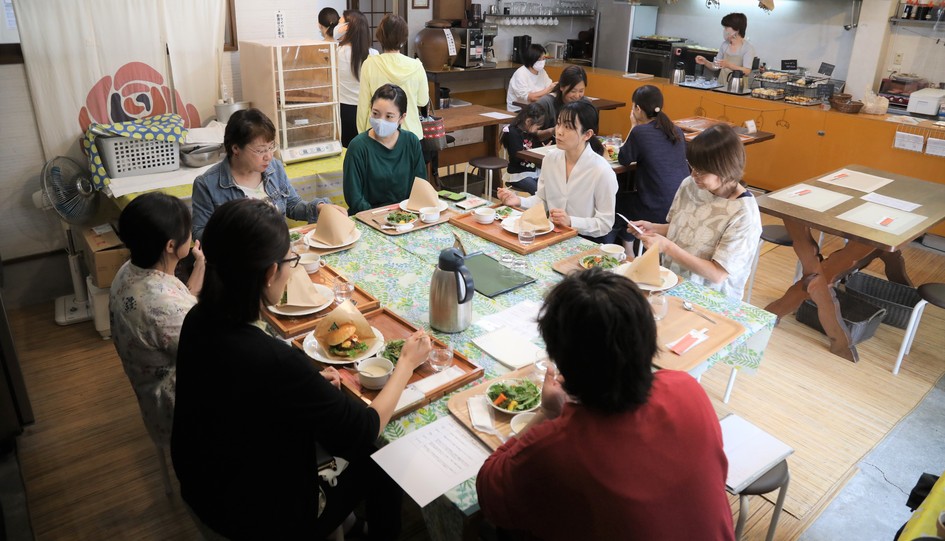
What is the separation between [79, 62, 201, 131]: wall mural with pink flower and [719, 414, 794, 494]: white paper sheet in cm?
402

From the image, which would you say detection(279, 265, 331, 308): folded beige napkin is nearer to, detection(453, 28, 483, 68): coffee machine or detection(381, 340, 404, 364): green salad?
detection(381, 340, 404, 364): green salad

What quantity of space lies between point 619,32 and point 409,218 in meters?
6.77

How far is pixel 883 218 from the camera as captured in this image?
3.67m

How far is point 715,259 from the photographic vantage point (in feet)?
9.29

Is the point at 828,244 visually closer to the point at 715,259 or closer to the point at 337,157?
the point at 715,259

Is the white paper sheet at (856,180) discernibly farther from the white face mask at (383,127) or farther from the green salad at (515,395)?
the green salad at (515,395)

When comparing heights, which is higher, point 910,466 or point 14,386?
point 14,386

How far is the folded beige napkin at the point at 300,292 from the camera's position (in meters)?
2.31

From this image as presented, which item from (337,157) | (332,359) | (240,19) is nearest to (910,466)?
(332,359)

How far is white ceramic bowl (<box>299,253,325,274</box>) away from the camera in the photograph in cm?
259

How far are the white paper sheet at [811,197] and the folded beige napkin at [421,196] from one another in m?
2.21

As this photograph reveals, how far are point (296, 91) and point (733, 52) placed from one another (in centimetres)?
518

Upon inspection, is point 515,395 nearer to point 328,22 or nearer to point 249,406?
point 249,406

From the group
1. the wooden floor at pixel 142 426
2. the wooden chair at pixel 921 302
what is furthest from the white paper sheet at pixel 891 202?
the wooden floor at pixel 142 426
